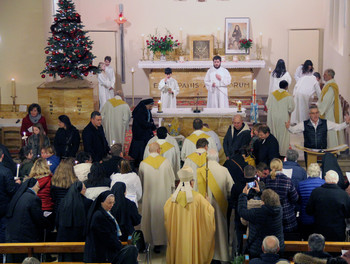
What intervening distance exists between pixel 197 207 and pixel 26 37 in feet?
31.2

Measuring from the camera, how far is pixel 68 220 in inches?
322

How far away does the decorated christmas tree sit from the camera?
14477 millimetres

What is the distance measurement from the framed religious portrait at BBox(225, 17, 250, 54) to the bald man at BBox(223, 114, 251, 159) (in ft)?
27.1

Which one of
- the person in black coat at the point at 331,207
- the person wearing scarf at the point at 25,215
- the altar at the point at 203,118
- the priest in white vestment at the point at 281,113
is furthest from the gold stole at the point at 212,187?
the priest in white vestment at the point at 281,113

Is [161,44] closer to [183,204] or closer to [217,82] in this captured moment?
[217,82]

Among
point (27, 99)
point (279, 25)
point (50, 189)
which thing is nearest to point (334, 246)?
point (50, 189)

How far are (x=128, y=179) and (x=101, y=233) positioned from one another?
69.2 inches

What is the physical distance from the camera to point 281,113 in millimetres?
14031

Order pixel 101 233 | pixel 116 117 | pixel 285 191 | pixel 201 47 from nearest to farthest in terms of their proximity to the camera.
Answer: pixel 101 233 → pixel 285 191 → pixel 116 117 → pixel 201 47

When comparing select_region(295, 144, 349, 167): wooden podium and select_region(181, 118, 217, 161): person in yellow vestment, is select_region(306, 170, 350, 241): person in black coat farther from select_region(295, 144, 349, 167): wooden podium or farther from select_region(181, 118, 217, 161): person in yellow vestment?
select_region(181, 118, 217, 161): person in yellow vestment

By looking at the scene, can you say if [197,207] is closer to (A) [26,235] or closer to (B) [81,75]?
(A) [26,235]

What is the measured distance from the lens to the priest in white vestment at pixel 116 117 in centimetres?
1454

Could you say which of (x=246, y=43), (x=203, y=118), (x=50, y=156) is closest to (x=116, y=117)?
(x=203, y=118)

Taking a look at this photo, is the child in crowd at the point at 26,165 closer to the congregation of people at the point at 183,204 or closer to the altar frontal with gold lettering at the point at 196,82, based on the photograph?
the congregation of people at the point at 183,204
